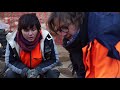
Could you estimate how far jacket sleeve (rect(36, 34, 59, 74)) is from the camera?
184 centimetres

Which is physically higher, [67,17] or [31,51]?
[67,17]

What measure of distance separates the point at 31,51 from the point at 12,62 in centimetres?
15

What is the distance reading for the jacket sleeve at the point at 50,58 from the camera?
184 centimetres

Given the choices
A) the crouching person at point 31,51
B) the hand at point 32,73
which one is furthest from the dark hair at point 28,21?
the hand at point 32,73

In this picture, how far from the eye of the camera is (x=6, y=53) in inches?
74.0

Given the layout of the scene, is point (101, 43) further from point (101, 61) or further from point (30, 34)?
point (30, 34)

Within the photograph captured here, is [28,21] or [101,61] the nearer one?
[101,61]

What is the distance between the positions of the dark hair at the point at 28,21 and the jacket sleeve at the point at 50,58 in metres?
0.10

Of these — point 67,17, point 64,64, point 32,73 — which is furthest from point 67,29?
point 32,73

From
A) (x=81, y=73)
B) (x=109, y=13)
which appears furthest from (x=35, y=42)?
(x=109, y=13)

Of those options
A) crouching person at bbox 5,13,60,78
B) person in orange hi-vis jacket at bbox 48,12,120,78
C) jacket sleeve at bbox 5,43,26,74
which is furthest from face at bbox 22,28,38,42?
person in orange hi-vis jacket at bbox 48,12,120,78

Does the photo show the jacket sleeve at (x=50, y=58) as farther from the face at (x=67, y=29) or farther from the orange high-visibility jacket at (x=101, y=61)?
the orange high-visibility jacket at (x=101, y=61)

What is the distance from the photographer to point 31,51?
1.83 meters
